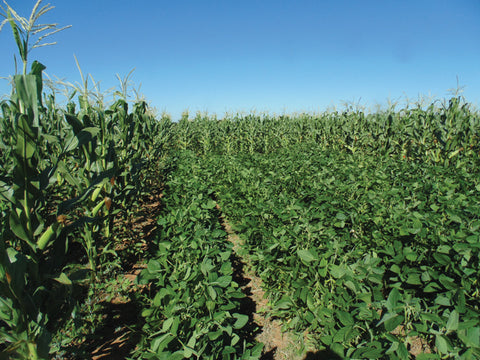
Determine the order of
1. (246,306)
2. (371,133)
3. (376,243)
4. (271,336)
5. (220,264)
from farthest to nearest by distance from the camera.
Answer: (371,133) → (246,306) → (376,243) → (271,336) → (220,264)

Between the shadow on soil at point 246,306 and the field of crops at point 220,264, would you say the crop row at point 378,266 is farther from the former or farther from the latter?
the shadow on soil at point 246,306

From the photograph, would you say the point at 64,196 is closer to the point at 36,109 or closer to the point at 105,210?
the point at 105,210

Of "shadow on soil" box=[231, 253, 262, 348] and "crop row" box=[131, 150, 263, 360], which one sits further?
"shadow on soil" box=[231, 253, 262, 348]

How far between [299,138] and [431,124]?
6840 millimetres

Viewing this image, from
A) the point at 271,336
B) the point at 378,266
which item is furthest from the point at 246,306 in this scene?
the point at 378,266

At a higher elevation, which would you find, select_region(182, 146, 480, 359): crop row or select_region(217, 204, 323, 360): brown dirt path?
select_region(182, 146, 480, 359): crop row

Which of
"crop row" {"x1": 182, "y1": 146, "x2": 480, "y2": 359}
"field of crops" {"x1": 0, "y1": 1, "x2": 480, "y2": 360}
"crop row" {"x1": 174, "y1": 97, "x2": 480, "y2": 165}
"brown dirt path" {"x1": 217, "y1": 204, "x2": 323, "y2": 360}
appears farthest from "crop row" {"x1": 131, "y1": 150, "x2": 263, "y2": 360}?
"crop row" {"x1": 174, "y1": 97, "x2": 480, "y2": 165}

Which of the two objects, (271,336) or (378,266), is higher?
(378,266)

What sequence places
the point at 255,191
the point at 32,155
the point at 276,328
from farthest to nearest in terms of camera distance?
the point at 255,191, the point at 276,328, the point at 32,155

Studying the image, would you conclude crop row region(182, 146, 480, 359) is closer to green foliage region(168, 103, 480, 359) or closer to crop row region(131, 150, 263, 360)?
green foliage region(168, 103, 480, 359)

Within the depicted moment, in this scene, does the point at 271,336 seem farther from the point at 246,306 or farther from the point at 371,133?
the point at 371,133

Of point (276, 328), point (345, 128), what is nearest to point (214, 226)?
point (276, 328)

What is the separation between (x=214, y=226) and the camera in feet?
10.3

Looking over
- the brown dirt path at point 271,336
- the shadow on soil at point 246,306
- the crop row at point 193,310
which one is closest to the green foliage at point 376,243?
the brown dirt path at point 271,336
